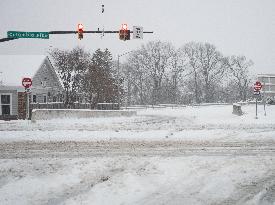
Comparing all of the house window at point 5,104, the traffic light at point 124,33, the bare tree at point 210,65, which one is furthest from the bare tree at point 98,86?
the bare tree at point 210,65

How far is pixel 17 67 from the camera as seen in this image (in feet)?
129

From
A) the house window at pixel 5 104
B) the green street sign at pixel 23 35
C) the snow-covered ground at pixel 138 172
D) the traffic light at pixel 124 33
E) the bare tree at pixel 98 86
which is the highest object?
the traffic light at pixel 124 33

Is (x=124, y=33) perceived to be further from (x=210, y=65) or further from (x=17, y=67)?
→ (x=210, y=65)

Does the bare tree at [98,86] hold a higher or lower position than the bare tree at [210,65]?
lower

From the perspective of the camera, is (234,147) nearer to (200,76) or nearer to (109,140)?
(109,140)

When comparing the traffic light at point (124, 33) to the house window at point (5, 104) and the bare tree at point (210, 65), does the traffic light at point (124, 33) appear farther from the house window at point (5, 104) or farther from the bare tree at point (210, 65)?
the bare tree at point (210, 65)

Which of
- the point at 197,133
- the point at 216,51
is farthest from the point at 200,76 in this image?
the point at 197,133

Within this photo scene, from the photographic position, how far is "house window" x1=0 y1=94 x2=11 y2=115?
3594 centimetres

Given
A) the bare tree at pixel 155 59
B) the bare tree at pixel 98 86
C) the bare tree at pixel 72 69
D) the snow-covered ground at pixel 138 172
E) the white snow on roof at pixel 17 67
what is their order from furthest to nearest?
1. the bare tree at pixel 155 59
2. the bare tree at pixel 72 69
3. the bare tree at pixel 98 86
4. the white snow on roof at pixel 17 67
5. the snow-covered ground at pixel 138 172

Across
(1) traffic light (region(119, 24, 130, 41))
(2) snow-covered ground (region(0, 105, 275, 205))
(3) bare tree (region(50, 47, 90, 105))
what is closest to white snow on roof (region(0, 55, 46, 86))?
(3) bare tree (region(50, 47, 90, 105))

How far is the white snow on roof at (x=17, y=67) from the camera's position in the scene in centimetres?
3671

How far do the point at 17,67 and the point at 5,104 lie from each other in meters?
5.00

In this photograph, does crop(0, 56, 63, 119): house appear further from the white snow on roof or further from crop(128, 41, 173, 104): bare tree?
crop(128, 41, 173, 104): bare tree

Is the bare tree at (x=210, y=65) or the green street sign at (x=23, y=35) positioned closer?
the green street sign at (x=23, y=35)
